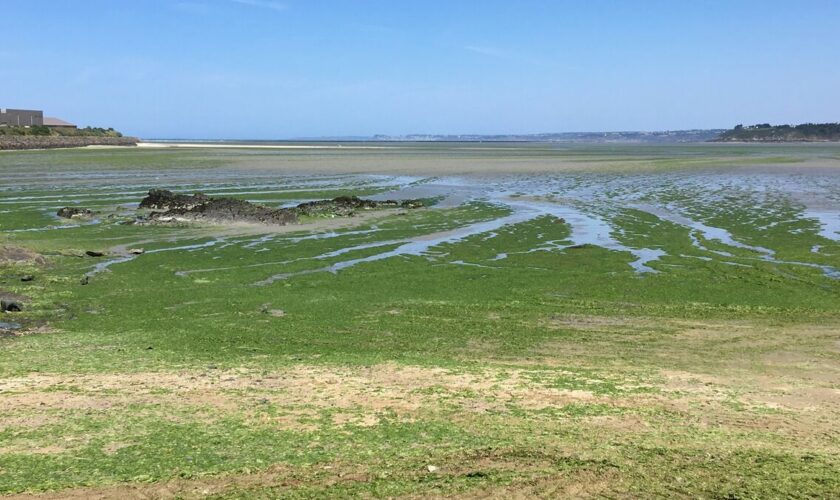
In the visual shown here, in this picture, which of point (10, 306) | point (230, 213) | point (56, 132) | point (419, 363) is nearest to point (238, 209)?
point (230, 213)

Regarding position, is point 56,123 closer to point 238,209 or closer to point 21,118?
point 21,118

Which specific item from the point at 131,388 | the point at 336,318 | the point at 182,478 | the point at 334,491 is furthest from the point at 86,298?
the point at 334,491

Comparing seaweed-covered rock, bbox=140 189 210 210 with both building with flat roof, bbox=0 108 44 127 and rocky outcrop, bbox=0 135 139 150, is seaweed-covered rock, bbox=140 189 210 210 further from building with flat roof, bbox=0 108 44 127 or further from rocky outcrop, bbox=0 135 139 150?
building with flat roof, bbox=0 108 44 127

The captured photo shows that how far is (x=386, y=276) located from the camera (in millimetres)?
17359

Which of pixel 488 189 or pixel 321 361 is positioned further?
pixel 488 189

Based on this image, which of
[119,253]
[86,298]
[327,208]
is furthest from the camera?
[327,208]

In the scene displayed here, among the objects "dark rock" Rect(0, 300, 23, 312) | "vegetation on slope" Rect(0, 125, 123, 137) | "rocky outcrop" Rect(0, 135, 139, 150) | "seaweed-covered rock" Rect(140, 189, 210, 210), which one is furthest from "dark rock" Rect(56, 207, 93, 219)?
"vegetation on slope" Rect(0, 125, 123, 137)

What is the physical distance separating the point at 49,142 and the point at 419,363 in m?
103

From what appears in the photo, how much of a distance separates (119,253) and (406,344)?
12334 millimetres

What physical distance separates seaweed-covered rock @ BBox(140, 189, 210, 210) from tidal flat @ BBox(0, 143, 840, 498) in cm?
557

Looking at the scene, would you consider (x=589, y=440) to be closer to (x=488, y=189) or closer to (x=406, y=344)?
(x=406, y=344)

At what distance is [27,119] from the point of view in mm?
117750

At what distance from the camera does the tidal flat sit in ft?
21.5

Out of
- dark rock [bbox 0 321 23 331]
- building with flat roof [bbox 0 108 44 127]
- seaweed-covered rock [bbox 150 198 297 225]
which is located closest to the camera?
dark rock [bbox 0 321 23 331]
